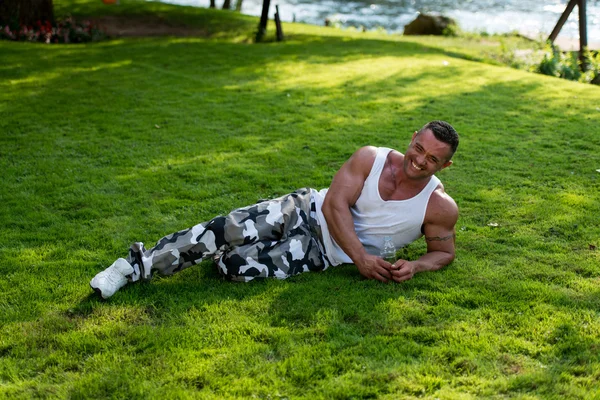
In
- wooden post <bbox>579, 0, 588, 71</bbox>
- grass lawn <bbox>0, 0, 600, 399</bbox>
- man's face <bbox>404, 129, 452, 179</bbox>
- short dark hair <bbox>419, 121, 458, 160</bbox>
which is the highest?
wooden post <bbox>579, 0, 588, 71</bbox>

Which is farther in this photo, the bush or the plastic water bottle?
the bush

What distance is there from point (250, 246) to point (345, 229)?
2.21 ft

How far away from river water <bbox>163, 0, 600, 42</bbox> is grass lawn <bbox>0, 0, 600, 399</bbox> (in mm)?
15367

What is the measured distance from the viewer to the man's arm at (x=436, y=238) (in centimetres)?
472

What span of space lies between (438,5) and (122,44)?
2326 cm

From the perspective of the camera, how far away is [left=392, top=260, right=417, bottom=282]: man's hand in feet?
15.4

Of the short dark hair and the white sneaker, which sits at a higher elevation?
the short dark hair

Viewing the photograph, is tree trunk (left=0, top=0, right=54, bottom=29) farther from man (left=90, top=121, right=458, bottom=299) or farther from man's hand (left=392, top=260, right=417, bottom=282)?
man's hand (left=392, top=260, right=417, bottom=282)

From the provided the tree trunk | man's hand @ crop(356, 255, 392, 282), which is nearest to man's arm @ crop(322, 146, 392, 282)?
man's hand @ crop(356, 255, 392, 282)

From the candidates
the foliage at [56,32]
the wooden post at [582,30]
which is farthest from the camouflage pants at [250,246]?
the foliage at [56,32]

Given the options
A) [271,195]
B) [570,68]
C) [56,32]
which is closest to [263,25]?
[56,32]

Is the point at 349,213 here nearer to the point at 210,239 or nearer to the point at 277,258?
the point at 277,258

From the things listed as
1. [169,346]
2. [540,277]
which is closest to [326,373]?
[169,346]

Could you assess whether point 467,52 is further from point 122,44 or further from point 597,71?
point 122,44
